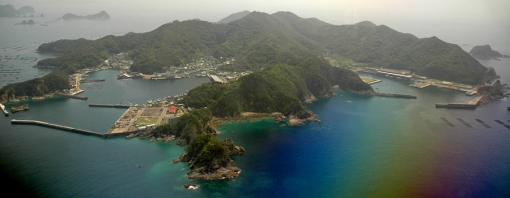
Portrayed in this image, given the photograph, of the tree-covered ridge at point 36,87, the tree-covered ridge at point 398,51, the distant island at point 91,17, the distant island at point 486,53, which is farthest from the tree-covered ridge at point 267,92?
the distant island at point 91,17

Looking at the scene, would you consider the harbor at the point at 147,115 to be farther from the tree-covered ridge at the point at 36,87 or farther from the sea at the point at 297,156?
the tree-covered ridge at the point at 36,87

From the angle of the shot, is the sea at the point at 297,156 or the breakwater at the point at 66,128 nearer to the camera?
the sea at the point at 297,156

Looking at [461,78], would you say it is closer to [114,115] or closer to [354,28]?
[354,28]

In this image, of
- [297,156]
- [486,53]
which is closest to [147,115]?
[297,156]

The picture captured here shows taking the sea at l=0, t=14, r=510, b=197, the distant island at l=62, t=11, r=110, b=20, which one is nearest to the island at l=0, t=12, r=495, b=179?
the sea at l=0, t=14, r=510, b=197

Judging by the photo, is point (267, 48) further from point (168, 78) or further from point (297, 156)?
point (297, 156)

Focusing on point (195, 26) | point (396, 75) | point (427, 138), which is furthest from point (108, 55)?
point (427, 138)
